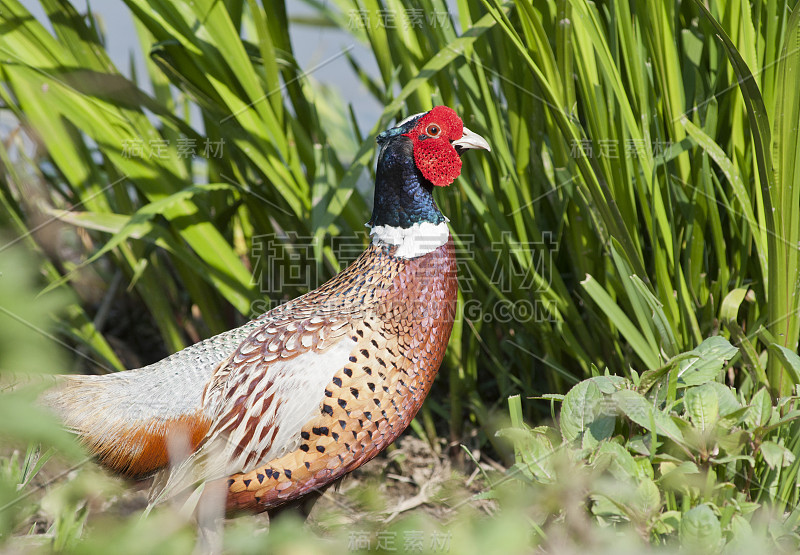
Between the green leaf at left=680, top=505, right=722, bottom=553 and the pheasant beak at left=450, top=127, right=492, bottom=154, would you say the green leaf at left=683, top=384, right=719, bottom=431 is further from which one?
the pheasant beak at left=450, top=127, right=492, bottom=154

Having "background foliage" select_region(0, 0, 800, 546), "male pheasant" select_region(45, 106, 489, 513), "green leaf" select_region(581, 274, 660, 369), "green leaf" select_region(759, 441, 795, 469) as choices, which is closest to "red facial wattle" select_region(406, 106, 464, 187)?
Result: "male pheasant" select_region(45, 106, 489, 513)

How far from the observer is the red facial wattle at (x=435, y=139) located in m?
1.78

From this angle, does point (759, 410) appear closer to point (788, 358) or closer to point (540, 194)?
point (788, 358)

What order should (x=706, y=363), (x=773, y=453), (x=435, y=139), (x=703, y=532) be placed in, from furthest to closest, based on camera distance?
(x=435, y=139) < (x=706, y=363) < (x=773, y=453) < (x=703, y=532)

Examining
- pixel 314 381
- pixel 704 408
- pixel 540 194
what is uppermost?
pixel 540 194

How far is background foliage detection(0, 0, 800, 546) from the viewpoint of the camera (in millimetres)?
1515

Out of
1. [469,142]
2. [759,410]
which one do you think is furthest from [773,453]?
[469,142]

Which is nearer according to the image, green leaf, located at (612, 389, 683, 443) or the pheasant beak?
green leaf, located at (612, 389, 683, 443)

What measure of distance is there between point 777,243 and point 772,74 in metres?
0.45

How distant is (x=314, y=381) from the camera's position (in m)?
1.66

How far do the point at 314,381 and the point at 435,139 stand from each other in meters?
0.72

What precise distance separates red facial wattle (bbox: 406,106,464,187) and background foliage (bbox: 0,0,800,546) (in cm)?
22

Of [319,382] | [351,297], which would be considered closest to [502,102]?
[351,297]

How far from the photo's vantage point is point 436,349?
178 centimetres
